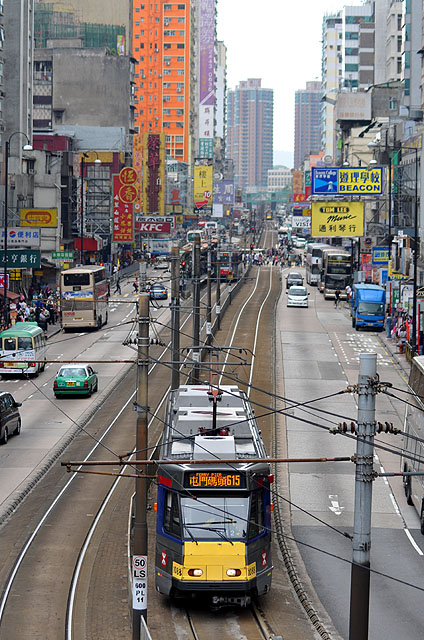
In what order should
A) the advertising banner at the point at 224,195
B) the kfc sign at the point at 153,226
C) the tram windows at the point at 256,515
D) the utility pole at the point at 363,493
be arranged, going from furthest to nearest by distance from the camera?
the advertising banner at the point at 224,195 → the kfc sign at the point at 153,226 → the tram windows at the point at 256,515 → the utility pole at the point at 363,493

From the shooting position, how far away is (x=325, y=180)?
68938 mm

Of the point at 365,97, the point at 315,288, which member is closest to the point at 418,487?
the point at 315,288

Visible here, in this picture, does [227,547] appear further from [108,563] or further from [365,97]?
[365,97]

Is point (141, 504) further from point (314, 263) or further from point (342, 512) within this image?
point (314, 263)

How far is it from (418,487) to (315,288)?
277ft

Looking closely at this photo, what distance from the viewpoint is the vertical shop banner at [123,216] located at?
10412cm

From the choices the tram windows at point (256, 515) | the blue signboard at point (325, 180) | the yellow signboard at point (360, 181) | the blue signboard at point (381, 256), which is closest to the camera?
the tram windows at point (256, 515)

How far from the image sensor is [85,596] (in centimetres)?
2288

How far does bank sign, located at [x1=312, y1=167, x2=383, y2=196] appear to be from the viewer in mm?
68875

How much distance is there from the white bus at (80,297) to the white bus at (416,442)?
1615 inches

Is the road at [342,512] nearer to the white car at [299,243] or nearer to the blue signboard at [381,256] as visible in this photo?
the blue signboard at [381,256]

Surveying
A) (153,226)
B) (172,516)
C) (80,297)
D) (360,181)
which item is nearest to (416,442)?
(172,516)

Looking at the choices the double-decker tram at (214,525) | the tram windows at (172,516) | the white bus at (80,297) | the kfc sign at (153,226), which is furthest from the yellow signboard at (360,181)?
the kfc sign at (153,226)

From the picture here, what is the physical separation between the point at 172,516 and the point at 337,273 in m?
78.3
